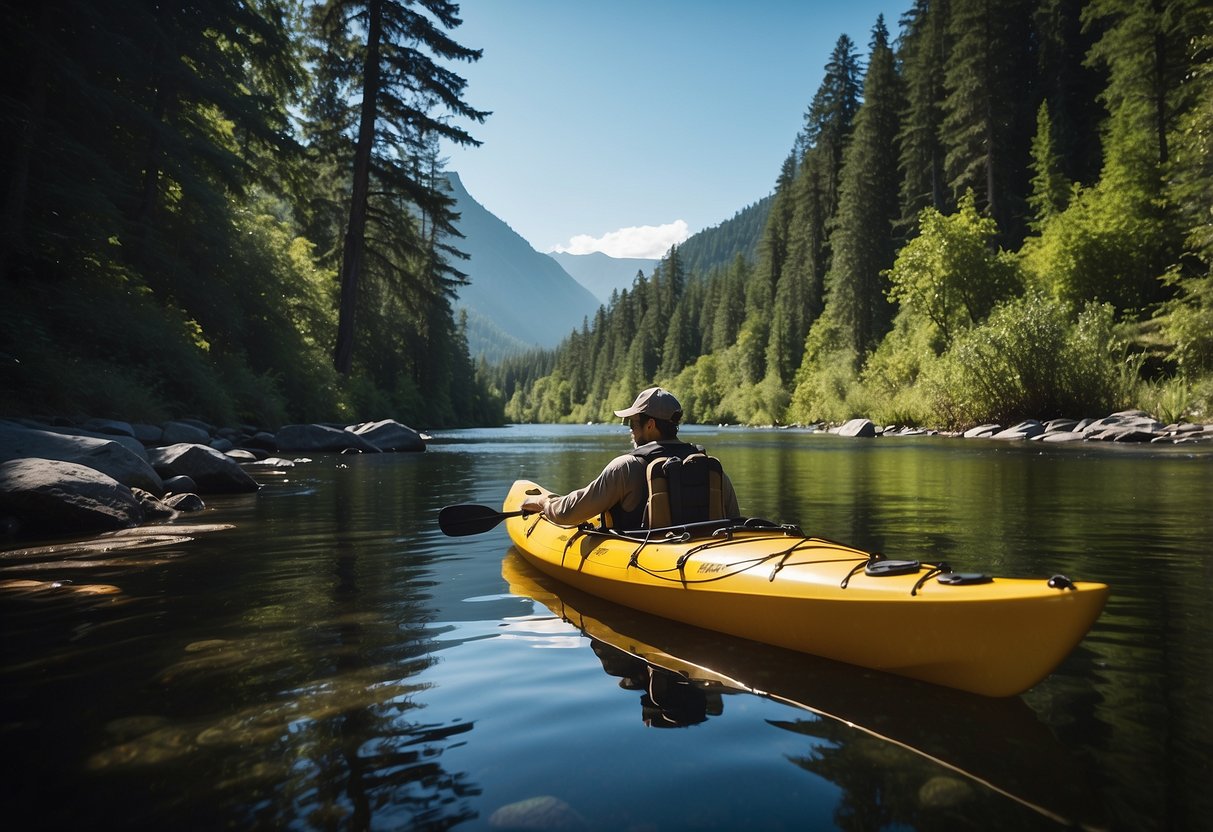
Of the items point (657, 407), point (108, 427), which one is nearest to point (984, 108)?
point (657, 407)

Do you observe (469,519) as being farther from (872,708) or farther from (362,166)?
(362,166)

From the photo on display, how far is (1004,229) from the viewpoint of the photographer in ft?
A: 115

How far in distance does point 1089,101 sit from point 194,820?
4648cm

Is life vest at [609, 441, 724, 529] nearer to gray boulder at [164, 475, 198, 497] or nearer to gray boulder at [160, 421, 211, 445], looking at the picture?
gray boulder at [164, 475, 198, 497]

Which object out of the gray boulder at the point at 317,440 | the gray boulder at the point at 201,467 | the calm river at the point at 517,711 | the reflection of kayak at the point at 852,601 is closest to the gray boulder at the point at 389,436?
the gray boulder at the point at 317,440

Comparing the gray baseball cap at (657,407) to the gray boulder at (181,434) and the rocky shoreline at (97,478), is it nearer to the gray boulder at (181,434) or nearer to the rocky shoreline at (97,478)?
the rocky shoreline at (97,478)

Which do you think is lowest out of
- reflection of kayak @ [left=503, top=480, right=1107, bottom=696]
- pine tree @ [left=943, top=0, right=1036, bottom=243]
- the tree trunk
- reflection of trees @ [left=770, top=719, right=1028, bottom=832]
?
reflection of trees @ [left=770, top=719, right=1028, bottom=832]

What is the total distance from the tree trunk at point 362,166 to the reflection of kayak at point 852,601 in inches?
667

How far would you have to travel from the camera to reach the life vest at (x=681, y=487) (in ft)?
15.1

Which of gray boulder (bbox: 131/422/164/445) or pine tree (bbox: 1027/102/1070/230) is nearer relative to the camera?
gray boulder (bbox: 131/422/164/445)

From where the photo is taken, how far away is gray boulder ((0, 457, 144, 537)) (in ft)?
21.0

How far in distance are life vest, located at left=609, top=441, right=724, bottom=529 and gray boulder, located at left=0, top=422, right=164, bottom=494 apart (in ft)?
20.5

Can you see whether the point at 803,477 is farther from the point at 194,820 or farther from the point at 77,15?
the point at 77,15

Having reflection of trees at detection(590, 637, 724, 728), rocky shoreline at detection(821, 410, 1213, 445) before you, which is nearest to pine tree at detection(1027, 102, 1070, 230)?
rocky shoreline at detection(821, 410, 1213, 445)
